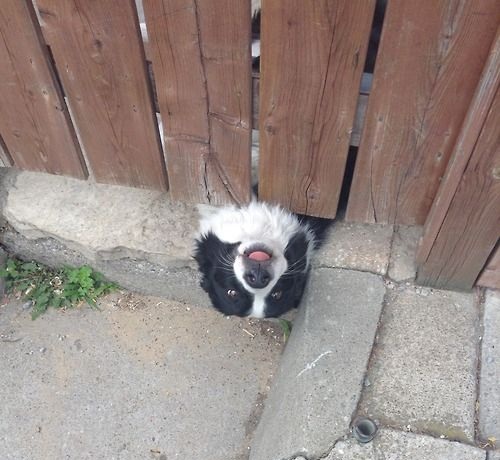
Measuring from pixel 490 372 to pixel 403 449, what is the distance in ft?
1.61

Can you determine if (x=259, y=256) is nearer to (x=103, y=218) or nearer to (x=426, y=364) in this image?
(x=426, y=364)

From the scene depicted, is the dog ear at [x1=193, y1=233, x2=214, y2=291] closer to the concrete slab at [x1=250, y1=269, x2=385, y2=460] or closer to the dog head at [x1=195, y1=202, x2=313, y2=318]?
the dog head at [x1=195, y1=202, x2=313, y2=318]

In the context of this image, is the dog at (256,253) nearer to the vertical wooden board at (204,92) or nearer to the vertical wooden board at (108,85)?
the vertical wooden board at (204,92)

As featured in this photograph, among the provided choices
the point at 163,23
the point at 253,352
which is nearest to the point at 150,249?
the point at 253,352

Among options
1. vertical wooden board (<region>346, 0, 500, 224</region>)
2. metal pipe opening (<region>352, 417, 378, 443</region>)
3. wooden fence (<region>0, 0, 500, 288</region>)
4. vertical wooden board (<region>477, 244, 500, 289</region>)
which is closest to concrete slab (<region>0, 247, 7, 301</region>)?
wooden fence (<region>0, 0, 500, 288</region>)

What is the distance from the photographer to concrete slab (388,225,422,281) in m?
2.47

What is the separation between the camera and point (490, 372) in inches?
85.9

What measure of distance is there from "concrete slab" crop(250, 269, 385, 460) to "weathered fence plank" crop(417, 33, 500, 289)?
29cm

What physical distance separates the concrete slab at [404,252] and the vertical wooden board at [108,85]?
1.12 meters

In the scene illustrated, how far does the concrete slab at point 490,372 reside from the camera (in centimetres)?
205

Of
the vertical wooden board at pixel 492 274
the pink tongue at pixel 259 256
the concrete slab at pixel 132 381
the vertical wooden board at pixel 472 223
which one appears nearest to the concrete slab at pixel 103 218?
the concrete slab at pixel 132 381

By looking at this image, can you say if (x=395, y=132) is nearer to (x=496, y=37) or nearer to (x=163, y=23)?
(x=496, y=37)

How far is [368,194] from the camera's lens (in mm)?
2361

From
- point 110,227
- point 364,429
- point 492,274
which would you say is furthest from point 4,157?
point 492,274
